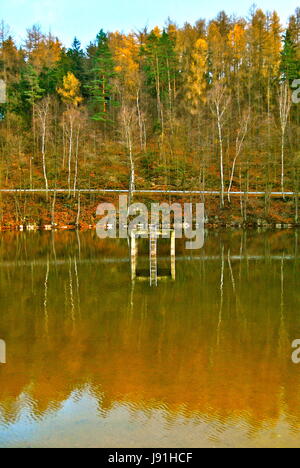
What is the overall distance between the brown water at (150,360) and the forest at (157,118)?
24017mm

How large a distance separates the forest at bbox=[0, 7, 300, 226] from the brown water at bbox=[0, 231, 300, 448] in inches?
946

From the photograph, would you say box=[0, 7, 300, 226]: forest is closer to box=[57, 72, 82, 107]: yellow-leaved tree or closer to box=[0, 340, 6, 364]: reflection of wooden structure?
box=[57, 72, 82, 107]: yellow-leaved tree

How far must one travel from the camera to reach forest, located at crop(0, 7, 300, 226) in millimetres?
40312

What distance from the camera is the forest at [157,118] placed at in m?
40.3

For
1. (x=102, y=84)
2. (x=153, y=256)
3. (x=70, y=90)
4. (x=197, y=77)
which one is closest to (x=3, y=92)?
(x=70, y=90)

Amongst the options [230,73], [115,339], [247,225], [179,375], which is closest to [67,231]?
[247,225]

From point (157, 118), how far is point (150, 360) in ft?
167

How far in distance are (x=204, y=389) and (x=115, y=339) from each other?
9.65 ft

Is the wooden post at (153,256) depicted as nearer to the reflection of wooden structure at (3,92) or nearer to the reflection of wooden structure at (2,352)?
the reflection of wooden structure at (2,352)

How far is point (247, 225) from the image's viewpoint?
3762cm

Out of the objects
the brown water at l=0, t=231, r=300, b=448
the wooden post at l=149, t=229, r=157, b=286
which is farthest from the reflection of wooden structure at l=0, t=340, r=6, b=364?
the wooden post at l=149, t=229, r=157, b=286

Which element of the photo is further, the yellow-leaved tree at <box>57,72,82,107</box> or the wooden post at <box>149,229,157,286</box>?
the yellow-leaved tree at <box>57,72,82,107</box>

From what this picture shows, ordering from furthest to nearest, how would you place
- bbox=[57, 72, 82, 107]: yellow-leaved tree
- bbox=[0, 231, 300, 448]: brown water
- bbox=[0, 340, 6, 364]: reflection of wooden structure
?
bbox=[57, 72, 82, 107]: yellow-leaved tree
bbox=[0, 340, 6, 364]: reflection of wooden structure
bbox=[0, 231, 300, 448]: brown water

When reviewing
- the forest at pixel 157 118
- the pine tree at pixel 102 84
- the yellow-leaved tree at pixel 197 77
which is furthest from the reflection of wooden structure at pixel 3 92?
the yellow-leaved tree at pixel 197 77
